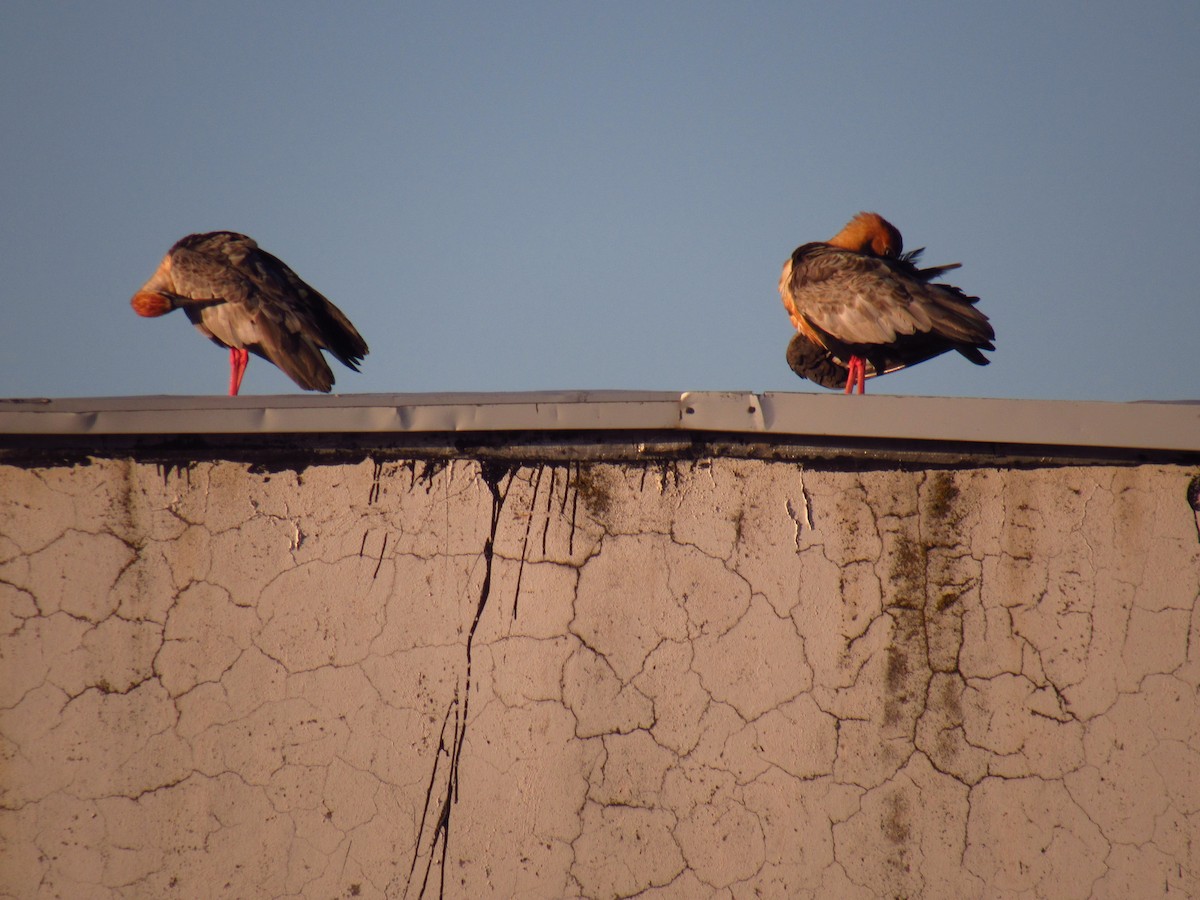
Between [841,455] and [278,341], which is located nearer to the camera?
[841,455]

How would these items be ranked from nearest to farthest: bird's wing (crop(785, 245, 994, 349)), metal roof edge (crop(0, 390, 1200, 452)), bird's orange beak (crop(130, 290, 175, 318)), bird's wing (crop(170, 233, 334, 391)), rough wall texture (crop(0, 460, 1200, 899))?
rough wall texture (crop(0, 460, 1200, 899)) → metal roof edge (crop(0, 390, 1200, 452)) → bird's wing (crop(785, 245, 994, 349)) → bird's wing (crop(170, 233, 334, 391)) → bird's orange beak (crop(130, 290, 175, 318))

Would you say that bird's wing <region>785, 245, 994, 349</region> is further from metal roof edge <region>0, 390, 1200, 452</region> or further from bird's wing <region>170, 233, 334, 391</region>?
bird's wing <region>170, 233, 334, 391</region>

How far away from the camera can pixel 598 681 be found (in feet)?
10.6

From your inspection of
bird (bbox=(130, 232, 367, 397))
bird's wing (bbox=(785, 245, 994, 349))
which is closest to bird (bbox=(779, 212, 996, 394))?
bird's wing (bbox=(785, 245, 994, 349))

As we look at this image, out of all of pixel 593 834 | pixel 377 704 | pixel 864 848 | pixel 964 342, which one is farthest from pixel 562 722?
pixel 964 342

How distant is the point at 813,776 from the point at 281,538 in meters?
1.80

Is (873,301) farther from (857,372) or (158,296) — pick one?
(158,296)

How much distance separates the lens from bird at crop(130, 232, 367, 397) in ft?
19.4

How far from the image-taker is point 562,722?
320 centimetres

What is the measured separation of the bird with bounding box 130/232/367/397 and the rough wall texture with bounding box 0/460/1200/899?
2.60 meters

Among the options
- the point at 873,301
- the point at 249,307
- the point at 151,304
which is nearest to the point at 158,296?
the point at 151,304

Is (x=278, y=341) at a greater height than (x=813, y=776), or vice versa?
(x=278, y=341)

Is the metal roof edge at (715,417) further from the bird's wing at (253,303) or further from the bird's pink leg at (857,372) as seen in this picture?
the bird's pink leg at (857,372)

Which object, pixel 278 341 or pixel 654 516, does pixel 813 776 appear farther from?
pixel 278 341
